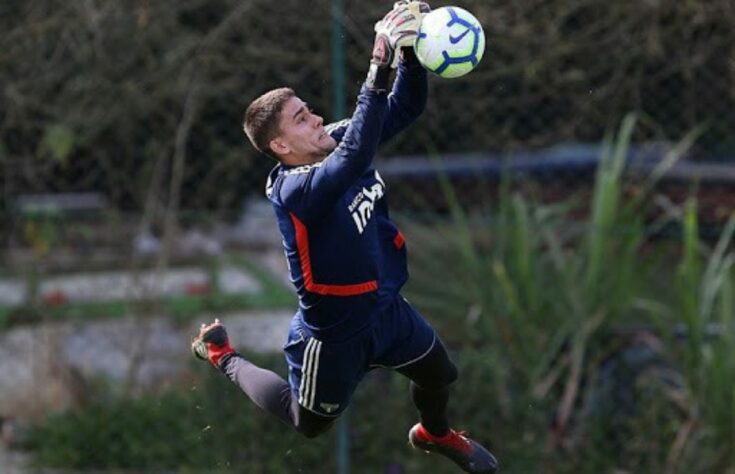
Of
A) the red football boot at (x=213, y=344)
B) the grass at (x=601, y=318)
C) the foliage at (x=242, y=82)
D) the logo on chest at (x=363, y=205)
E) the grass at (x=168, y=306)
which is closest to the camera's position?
the logo on chest at (x=363, y=205)

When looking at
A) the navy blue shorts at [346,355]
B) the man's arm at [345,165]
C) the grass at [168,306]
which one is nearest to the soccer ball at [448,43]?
the man's arm at [345,165]

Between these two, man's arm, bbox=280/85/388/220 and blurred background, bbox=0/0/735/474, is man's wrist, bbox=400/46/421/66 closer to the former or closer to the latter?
man's arm, bbox=280/85/388/220

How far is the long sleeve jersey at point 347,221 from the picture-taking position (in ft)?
15.1

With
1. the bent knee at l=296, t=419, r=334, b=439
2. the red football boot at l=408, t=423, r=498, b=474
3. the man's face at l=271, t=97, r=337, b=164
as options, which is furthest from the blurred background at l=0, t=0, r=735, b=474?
the man's face at l=271, t=97, r=337, b=164

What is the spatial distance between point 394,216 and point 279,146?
258cm

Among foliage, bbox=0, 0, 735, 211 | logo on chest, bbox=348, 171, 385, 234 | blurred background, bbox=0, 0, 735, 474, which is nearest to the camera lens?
logo on chest, bbox=348, 171, 385, 234

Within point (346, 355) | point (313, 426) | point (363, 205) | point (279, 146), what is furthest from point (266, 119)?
point (313, 426)

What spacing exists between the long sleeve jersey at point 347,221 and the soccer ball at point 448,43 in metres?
0.19

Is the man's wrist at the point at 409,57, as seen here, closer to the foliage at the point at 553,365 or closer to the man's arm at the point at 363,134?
the man's arm at the point at 363,134

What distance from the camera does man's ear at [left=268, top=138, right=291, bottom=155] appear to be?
4871 millimetres

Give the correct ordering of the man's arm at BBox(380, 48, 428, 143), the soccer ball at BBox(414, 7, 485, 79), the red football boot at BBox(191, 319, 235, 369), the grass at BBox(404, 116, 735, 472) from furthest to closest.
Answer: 1. the grass at BBox(404, 116, 735, 472)
2. the red football boot at BBox(191, 319, 235, 369)
3. the man's arm at BBox(380, 48, 428, 143)
4. the soccer ball at BBox(414, 7, 485, 79)

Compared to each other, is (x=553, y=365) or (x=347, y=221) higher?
(x=347, y=221)

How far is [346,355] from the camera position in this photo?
197 inches

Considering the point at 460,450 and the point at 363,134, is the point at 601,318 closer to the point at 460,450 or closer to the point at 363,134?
the point at 460,450
